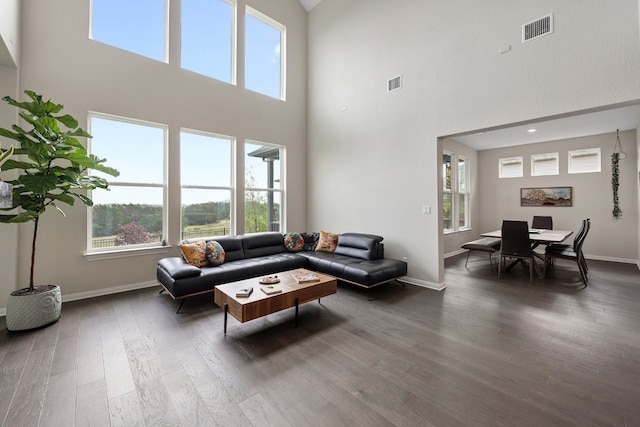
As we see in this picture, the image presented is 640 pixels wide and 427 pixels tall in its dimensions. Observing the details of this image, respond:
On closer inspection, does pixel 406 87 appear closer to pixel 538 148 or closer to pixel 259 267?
pixel 259 267

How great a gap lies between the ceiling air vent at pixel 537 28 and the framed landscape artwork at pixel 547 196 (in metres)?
5.32

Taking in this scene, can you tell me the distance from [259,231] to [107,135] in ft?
10.1

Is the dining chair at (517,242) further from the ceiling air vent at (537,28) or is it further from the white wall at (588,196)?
the white wall at (588,196)

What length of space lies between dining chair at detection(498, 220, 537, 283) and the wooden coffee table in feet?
11.7

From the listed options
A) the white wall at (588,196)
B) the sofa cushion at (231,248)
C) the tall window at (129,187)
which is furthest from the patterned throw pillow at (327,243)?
the white wall at (588,196)

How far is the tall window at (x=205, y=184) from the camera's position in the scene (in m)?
4.77

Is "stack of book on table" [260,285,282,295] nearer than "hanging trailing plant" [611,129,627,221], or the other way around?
"stack of book on table" [260,285,282,295]

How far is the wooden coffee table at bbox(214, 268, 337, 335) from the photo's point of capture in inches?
104

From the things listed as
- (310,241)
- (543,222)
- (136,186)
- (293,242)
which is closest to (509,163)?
(543,222)

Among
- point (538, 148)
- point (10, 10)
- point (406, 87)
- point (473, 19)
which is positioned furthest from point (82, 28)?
point (538, 148)

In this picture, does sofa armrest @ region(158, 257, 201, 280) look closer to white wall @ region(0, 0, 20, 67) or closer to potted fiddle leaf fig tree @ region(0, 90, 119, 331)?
potted fiddle leaf fig tree @ region(0, 90, 119, 331)

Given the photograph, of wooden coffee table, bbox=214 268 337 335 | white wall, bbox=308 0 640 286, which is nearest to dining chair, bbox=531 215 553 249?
white wall, bbox=308 0 640 286

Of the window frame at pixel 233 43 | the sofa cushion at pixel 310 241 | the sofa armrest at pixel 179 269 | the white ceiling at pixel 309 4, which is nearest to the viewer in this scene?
the sofa armrest at pixel 179 269

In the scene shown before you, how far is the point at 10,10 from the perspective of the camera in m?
2.96
